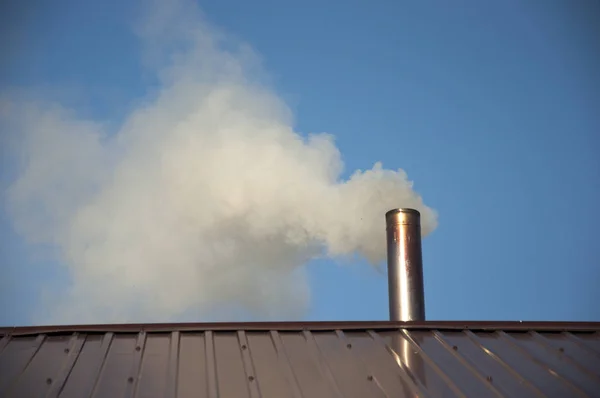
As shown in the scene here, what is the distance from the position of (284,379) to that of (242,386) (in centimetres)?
42

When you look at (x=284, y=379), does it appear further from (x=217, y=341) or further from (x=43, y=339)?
(x=43, y=339)

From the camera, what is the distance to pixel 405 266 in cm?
1297

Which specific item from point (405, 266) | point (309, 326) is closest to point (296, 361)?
point (309, 326)

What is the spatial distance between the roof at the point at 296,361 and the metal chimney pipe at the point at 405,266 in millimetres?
3367

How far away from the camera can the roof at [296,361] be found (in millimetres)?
7258

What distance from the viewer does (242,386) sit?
23.9 feet

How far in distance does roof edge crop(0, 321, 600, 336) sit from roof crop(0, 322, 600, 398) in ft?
0.05

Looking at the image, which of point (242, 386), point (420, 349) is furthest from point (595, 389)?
point (242, 386)

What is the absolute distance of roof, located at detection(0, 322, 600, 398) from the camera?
286 inches

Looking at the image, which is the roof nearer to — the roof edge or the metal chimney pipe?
the roof edge

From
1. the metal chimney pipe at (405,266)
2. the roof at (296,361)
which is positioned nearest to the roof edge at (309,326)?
the roof at (296,361)

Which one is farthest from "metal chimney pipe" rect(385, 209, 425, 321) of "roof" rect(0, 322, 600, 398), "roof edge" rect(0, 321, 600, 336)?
"roof" rect(0, 322, 600, 398)

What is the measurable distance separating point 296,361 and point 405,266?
5352 millimetres

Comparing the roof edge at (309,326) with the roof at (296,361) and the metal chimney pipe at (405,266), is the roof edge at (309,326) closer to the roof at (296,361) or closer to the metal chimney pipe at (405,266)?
the roof at (296,361)
